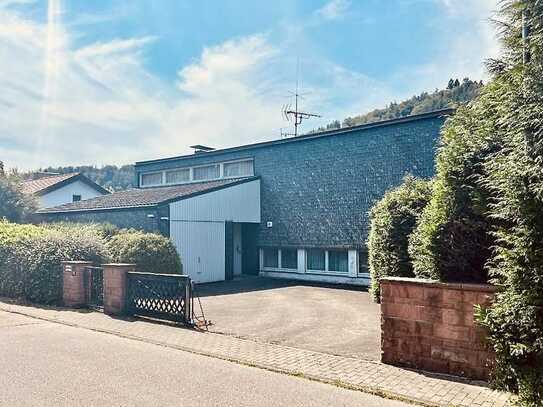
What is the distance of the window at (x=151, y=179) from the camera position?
26698mm

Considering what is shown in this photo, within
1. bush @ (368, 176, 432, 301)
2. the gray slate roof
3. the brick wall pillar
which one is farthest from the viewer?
the gray slate roof

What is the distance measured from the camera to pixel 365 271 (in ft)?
60.0

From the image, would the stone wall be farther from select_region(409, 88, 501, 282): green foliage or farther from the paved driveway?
the paved driveway

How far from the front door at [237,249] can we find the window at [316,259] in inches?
149

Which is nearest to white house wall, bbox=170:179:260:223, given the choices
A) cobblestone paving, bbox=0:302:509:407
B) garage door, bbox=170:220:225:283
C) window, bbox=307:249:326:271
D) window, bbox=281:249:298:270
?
garage door, bbox=170:220:225:283

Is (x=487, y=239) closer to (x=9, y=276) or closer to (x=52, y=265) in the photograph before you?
(x=52, y=265)

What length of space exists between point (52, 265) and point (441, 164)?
1126 cm

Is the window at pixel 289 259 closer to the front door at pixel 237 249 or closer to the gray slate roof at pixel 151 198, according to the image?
the front door at pixel 237 249

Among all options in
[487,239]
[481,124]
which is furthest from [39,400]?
[481,124]

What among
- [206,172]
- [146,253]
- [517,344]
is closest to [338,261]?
[146,253]

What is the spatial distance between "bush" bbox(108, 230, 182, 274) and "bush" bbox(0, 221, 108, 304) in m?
0.50

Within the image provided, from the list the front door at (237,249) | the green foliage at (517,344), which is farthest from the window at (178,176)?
the green foliage at (517,344)

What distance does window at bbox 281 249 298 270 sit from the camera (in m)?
20.8

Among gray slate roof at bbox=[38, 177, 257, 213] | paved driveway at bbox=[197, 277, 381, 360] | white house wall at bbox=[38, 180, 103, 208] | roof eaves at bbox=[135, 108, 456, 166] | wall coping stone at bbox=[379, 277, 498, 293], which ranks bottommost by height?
paved driveway at bbox=[197, 277, 381, 360]
